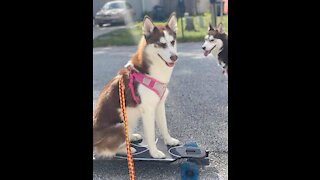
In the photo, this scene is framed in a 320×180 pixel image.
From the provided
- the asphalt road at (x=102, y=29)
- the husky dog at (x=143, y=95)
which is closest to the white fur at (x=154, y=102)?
the husky dog at (x=143, y=95)

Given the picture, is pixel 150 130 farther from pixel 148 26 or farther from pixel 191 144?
pixel 148 26

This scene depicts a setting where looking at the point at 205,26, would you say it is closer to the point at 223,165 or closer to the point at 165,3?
the point at 165,3

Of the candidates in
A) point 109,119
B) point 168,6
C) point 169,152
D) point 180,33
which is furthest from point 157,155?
point 168,6

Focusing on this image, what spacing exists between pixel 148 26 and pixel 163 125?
49 cm

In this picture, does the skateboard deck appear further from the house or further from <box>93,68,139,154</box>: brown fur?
the house

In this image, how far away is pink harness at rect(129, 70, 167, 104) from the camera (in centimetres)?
192

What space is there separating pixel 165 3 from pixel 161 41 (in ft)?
0.62

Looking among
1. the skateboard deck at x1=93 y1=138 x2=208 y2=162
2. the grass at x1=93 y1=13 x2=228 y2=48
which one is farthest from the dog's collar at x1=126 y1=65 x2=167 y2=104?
the skateboard deck at x1=93 y1=138 x2=208 y2=162

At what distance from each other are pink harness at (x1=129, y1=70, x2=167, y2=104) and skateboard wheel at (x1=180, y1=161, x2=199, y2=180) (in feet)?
1.15

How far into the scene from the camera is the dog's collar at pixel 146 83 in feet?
6.31

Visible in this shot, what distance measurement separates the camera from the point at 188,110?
2107 mm

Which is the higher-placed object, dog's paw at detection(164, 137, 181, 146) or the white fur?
the white fur

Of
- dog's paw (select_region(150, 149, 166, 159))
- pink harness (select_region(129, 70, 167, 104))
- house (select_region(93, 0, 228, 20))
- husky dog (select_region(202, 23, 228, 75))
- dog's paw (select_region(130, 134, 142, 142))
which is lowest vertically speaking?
dog's paw (select_region(150, 149, 166, 159))

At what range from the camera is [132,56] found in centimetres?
197
